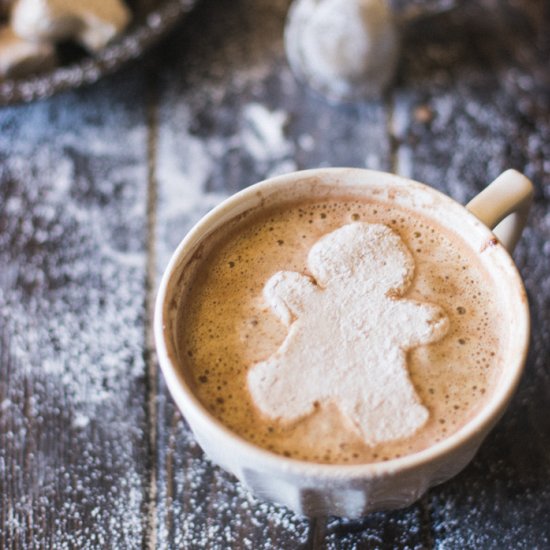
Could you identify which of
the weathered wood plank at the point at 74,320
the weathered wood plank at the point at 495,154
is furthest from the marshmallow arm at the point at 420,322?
the weathered wood plank at the point at 74,320

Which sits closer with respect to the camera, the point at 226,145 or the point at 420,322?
the point at 420,322

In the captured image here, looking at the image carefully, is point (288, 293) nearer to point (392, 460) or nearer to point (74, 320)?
point (392, 460)

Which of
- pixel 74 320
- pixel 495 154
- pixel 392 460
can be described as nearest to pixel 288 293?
pixel 392 460

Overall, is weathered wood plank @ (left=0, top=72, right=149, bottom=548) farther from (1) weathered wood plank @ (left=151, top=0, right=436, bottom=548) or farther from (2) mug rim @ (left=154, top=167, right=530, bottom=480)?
(2) mug rim @ (left=154, top=167, right=530, bottom=480)

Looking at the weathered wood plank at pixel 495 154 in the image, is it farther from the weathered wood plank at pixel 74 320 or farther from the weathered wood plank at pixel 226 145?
the weathered wood plank at pixel 74 320

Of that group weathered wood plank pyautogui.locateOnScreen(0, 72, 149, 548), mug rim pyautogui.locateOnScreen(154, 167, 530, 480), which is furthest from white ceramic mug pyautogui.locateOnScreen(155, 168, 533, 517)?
weathered wood plank pyautogui.locateOnScreen(0, 72, 149, 548)

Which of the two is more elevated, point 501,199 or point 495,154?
point 501,199

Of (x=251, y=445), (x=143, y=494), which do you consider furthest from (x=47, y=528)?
(x=251, y=445)
